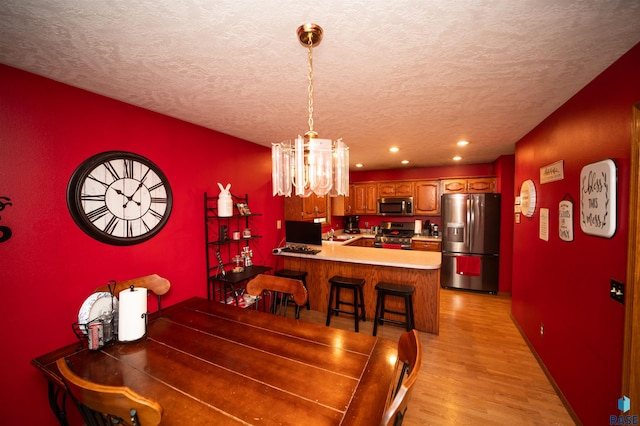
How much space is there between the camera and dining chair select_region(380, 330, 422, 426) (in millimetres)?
807

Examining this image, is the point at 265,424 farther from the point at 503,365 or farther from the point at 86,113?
the point at 503,365

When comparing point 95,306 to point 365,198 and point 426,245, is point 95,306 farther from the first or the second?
point 365,198

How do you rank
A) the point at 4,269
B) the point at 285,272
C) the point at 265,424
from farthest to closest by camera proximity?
the point at 285,272 < the point at 4,269 < the point at 265,424

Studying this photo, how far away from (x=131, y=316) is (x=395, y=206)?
5.00m

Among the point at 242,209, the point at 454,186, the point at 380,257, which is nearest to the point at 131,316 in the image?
the point at 242,209

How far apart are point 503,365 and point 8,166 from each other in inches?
166

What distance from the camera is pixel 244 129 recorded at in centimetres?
280

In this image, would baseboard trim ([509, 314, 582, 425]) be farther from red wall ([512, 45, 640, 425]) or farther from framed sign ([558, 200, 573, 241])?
framed sign ([558, 200, 573, 241])

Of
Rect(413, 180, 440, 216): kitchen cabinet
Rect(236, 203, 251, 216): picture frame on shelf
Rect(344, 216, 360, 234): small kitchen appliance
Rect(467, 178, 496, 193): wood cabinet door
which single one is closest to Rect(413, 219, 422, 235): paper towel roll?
Rect(413, 180, 440, 216): kitchen cabinet

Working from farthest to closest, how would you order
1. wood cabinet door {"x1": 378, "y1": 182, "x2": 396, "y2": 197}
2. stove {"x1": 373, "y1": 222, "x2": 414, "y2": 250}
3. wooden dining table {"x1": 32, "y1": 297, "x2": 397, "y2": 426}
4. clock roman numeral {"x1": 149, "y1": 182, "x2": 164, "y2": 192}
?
wood cabinet door {"x1": 378, "y1": 182, "x2": 396, "y2": 197}
stove {"x1": 373, "y1": 222, "x2": 414, "y2": 250}
clock roman numeral {"x1": 149, "y1": 182, "x2": 164, "y2": 192}
wooden dining table {"x1": 32, "y1": 297, "x2": 397, "y2": 426}

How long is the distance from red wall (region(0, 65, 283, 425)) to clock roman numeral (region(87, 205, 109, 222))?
0.35 feet

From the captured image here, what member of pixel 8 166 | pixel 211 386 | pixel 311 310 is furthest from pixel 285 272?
pixel 8 166

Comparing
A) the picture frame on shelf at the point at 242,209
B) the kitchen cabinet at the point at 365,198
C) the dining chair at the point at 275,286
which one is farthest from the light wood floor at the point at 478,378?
the kitchen cabinet at the point at 365,198

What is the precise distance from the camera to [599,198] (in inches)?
60.8
